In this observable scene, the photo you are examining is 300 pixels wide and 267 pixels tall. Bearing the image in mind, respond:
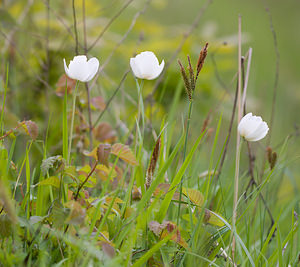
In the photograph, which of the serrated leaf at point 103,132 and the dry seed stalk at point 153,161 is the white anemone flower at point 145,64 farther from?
the serrated leaf at point 103,132

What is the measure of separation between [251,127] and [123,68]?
2.00m

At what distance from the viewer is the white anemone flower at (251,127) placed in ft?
3.09

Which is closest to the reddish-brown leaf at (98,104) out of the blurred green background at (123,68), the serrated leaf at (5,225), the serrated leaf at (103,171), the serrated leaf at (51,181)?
the blurred green background at (123,68)

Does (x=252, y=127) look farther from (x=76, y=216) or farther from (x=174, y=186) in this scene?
(x=76, y=216)

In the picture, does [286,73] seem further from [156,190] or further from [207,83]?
[156,190]

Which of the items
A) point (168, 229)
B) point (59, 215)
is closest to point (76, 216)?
point (59, 215)

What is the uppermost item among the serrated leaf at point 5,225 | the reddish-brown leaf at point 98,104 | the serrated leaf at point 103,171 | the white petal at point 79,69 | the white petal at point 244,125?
the white petal at point 79,69

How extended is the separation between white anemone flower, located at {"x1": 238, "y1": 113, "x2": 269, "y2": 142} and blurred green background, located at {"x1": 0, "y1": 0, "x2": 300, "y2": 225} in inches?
4.8

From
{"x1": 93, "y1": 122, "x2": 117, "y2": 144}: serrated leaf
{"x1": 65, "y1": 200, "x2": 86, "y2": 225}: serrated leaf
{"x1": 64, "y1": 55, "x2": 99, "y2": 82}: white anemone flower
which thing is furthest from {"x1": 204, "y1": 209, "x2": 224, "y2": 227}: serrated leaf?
{"x1": 93, "y1": 122, "x2": 117, "y2": 144}: serrated leaf

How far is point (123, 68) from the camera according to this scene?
9.39 feet

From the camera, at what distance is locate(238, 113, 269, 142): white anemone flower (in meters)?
0.94

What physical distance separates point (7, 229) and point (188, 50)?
1857 mm

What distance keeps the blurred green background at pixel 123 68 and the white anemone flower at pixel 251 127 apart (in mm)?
123

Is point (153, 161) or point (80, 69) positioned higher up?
point (80, 69)
